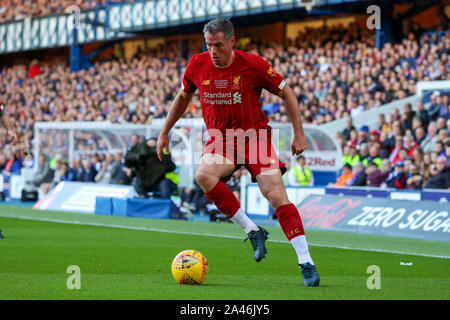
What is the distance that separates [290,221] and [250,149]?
0.74 m

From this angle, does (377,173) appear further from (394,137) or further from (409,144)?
(394,137)

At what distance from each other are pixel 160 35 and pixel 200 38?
1897 mm

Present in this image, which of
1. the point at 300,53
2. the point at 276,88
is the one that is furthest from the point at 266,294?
the point at 300,53

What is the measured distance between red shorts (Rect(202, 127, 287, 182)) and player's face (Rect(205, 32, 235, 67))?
0.66 m

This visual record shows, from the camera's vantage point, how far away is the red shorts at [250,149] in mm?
7566

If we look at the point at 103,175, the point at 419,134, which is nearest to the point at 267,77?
the point at 419,134

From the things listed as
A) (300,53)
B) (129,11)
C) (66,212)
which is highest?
(129,11)

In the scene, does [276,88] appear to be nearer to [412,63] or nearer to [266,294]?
[266,294]

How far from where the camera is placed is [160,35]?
4016 centimetres

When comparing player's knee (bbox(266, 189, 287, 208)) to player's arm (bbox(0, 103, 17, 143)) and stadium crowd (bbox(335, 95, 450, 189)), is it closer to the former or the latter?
player's arm (bbox(0, 103, 17, 143))

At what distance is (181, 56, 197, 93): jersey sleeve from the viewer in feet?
25.4

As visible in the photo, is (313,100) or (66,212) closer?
(66,212)

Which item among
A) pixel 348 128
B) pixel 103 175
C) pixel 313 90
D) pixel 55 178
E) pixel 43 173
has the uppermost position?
pixel 313 90

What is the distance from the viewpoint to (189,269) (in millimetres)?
7320
